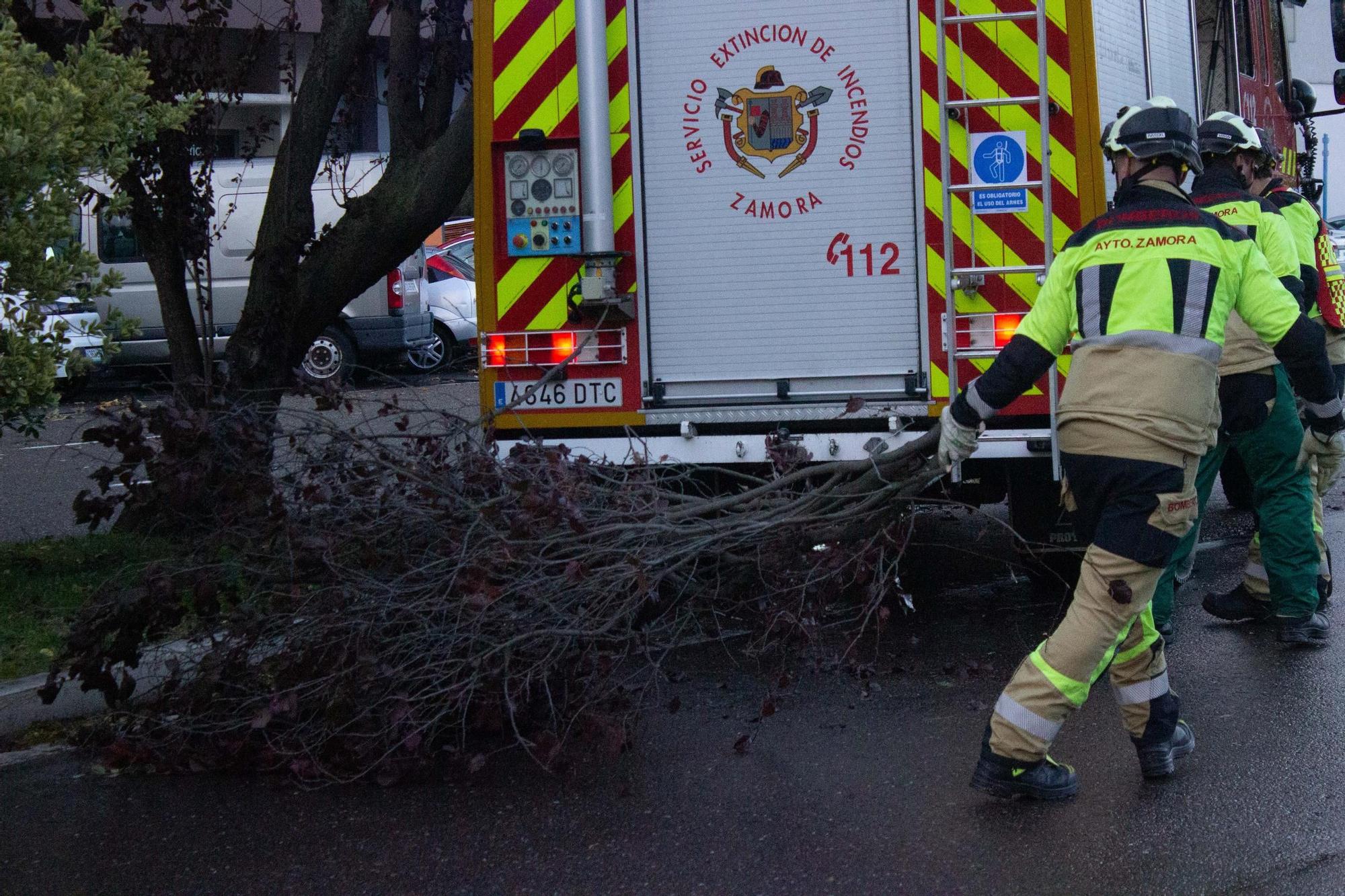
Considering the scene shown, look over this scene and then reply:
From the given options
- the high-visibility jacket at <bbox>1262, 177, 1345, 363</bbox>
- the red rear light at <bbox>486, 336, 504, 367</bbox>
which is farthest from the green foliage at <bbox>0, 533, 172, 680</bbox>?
the high-visibility jacket at <bbox>1262, 177, 1345, 363</bbox>

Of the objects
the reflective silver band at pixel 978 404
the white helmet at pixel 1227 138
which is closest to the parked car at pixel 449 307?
the white helmet at pixel 1227 138

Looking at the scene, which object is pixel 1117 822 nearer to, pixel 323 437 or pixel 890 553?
pixel 890 553

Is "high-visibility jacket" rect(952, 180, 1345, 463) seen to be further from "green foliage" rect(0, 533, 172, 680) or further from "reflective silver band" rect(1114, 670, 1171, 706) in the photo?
"green foliage" rect(0, 533, 172, 680)

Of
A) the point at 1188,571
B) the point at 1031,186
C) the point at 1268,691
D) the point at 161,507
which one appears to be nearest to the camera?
the point at 1268,691

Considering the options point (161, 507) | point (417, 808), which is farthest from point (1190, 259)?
point (161, 507)

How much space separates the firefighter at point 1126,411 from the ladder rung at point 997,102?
5.34 ft

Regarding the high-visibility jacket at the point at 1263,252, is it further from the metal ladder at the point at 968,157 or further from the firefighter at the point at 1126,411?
the firefighter at the point at 1126,411

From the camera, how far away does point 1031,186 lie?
19.7ft

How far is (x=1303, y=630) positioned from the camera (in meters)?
5.76

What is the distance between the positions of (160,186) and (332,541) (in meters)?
3.03

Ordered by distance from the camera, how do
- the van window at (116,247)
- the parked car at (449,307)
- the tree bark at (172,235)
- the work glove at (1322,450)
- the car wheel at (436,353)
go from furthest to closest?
the parked car at (449,307) → the car wheel at (436,353) → the van window at (116,247) → the tree bark at (172,235) → the work glove at (1322,450)

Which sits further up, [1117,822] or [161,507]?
[161,507]

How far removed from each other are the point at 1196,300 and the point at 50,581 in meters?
4.87

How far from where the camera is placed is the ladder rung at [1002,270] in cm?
596
